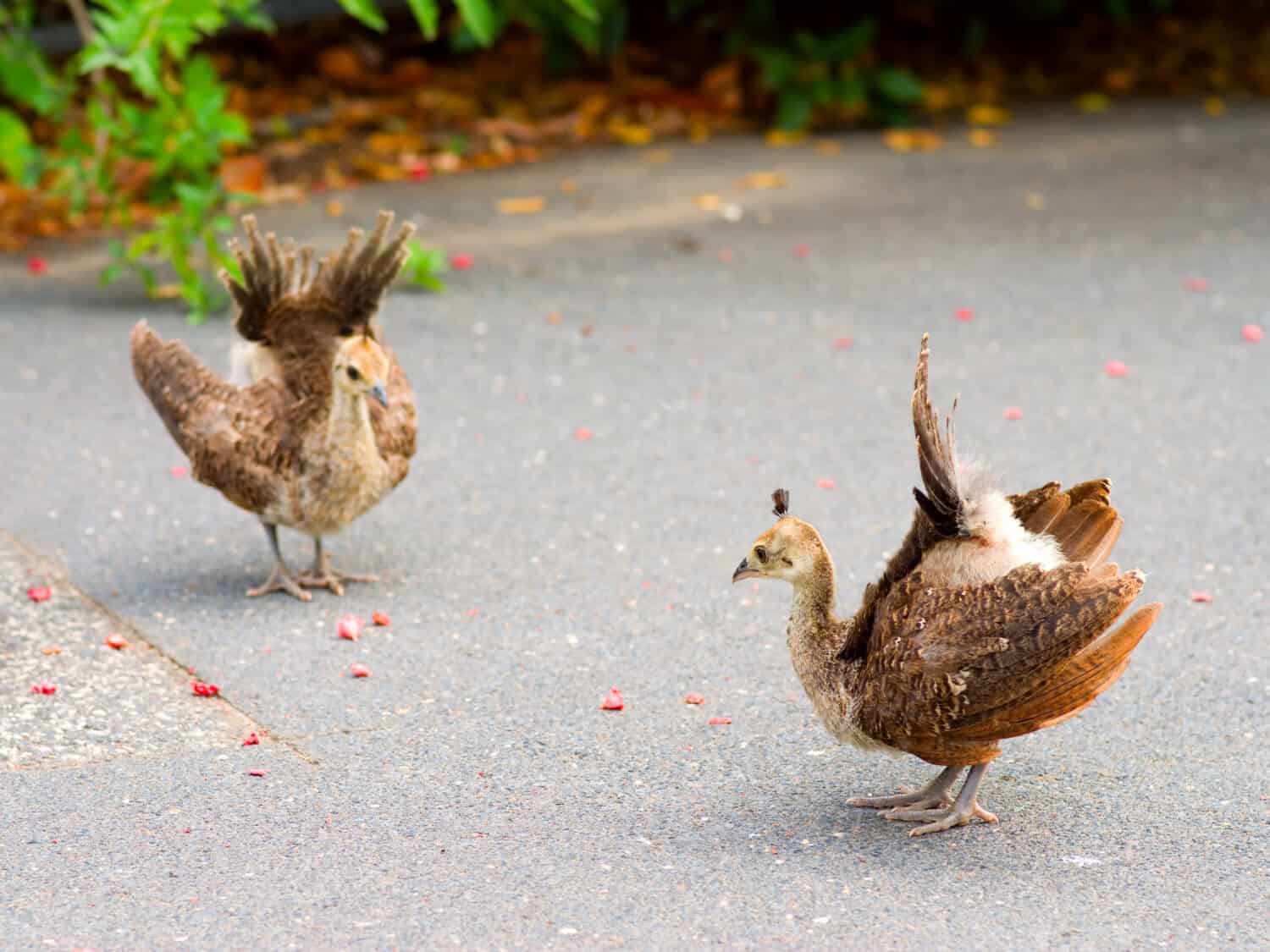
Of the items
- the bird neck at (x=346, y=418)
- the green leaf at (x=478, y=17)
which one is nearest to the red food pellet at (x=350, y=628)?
the bird neck at (x=346, y=418)

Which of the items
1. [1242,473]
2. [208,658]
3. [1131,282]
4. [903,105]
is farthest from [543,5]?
[208,658]

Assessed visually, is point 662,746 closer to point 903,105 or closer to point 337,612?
point 337,612

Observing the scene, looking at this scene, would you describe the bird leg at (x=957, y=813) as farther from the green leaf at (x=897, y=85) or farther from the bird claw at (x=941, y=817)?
the green leaf at (x=897, y=85)

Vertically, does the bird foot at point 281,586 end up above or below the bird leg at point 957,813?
below

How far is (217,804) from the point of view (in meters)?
4.56

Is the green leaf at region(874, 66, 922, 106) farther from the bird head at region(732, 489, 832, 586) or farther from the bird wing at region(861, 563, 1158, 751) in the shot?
the bird wing at region(861, 563, 1158, 751)

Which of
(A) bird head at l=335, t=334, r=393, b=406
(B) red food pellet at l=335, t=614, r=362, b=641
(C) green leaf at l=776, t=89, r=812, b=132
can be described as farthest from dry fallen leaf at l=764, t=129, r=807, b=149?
(B) red food pellet at l=335, t=614, r=362, b=641

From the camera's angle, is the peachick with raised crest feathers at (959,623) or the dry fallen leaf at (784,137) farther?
the dry fallen leaf at (784,137)

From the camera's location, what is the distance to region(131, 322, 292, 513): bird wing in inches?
231

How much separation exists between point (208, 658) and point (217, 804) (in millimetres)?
1019

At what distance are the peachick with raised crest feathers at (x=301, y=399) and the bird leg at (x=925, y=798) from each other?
208 centimetres

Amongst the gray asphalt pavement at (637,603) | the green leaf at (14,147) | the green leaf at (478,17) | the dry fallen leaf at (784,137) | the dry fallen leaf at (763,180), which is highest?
the green leaf at (478,17)

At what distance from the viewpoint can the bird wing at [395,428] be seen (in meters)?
6.06

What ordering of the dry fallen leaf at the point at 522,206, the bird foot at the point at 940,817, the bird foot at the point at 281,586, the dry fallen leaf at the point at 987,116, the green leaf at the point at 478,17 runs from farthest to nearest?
the dry fallen leaf at the point at 987,116 → the dry fallen leaf at the point at 522,206 → the green leaf at the point at 478,17 → the bird foot at the point at 281,586 → the bird foot at the point at 940,817
